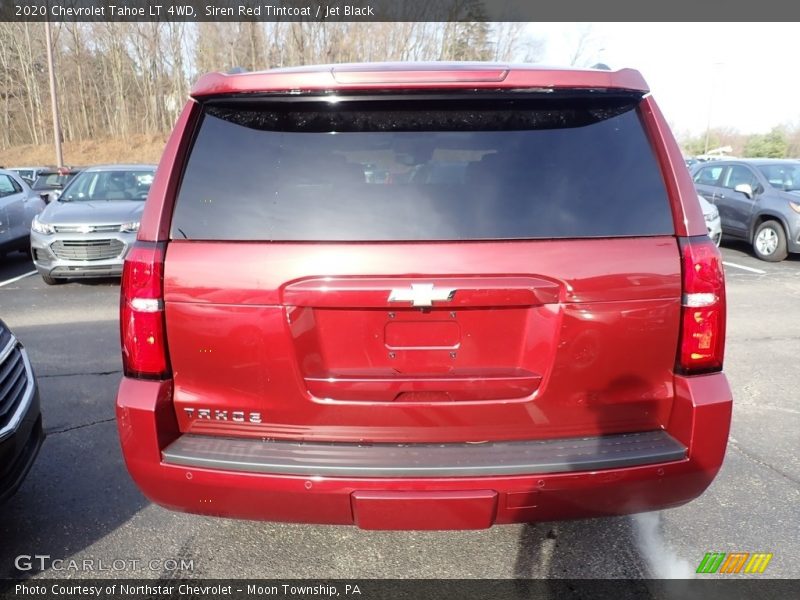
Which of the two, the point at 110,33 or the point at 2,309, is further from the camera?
the point at 110,33

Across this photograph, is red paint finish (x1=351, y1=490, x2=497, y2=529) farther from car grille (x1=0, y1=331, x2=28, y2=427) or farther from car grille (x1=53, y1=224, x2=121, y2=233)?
car grille (x1=53, y1=224, x2=121, y2=233)

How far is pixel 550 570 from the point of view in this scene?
255 centimetres

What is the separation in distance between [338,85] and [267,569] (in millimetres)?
2084

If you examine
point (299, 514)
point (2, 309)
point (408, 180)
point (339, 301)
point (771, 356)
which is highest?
point (408, 180)

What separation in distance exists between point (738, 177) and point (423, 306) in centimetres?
1224

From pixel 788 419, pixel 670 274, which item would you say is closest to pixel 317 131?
pixel 670 274

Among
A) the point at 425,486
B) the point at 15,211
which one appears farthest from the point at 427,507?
the point at 15,211

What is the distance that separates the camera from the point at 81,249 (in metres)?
8.05

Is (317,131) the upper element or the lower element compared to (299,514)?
upper

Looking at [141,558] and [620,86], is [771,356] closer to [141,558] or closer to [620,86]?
[620,86]

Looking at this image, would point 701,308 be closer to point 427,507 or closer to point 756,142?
point 427,507

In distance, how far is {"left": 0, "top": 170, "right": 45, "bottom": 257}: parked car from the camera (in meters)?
9.66

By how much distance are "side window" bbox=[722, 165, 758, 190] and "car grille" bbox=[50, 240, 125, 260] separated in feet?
37.7
